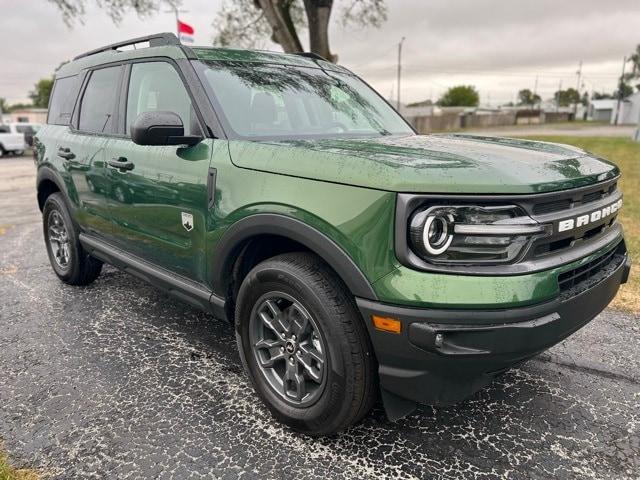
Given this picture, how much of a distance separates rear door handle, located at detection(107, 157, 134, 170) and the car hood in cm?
102

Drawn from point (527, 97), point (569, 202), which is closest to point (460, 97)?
point (527, 97)

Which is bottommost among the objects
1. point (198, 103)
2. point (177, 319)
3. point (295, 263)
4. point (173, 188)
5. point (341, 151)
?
point (177, 319)

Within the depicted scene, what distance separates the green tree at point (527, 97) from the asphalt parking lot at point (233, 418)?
115647 millimetres

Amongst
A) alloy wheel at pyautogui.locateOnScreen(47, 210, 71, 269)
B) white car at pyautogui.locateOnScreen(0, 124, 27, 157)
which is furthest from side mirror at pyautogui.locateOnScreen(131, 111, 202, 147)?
white car at pyautogui.locateOnScreen(0, 124, 27, 157)

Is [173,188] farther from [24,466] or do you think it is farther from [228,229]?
[24,466]

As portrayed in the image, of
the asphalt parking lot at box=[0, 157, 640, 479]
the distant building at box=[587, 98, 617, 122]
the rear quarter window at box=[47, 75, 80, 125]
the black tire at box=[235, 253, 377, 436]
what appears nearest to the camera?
the black tire at box=[235, 253, 377, 436]

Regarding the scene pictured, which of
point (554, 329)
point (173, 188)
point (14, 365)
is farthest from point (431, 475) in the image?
point (14, 365)

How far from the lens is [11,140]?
24125 mm

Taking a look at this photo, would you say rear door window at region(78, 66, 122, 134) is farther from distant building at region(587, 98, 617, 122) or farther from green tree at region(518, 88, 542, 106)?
green tree at region(518, 88, 542, 106)

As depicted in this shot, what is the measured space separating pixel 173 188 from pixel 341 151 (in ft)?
3.70

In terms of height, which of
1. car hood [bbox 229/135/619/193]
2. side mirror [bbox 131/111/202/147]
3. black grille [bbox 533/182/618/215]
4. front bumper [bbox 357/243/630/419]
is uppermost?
side mirror [bbox 131/111/202/147]

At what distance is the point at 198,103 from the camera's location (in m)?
2.83

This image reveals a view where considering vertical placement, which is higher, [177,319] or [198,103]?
[198,103]

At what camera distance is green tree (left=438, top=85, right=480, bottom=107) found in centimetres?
9956
